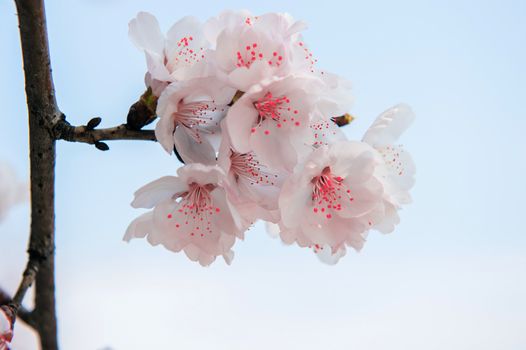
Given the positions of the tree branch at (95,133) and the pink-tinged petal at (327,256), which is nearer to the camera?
the tree branch at (95,133)

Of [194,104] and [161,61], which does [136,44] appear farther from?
[194,104]

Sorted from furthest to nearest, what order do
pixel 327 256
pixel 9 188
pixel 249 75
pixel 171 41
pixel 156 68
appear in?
1. pixel 9 188
2. pixel 327 256
3. pixel 171 41
4. pixel 156 68
5. pixel 249 75

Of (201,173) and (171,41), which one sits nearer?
(201,173)

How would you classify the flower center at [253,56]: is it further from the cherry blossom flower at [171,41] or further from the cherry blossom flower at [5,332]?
the cherry blossom flower at [5,332]

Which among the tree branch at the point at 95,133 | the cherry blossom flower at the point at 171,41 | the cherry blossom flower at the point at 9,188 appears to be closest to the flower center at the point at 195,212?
the tree branch at the point at 95,133

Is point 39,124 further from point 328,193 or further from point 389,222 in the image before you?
point 389,222

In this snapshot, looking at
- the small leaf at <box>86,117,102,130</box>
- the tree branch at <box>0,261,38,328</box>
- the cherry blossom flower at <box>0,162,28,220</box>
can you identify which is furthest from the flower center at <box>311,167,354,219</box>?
the cherry blossom flower at <box>0,162,28,220</box>

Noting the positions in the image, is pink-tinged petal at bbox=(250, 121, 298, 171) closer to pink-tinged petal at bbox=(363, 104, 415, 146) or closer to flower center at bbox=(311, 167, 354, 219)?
flower center at bbox=(311, 167, 354, 219)

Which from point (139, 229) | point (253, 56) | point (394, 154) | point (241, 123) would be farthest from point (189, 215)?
point (394, 154)
